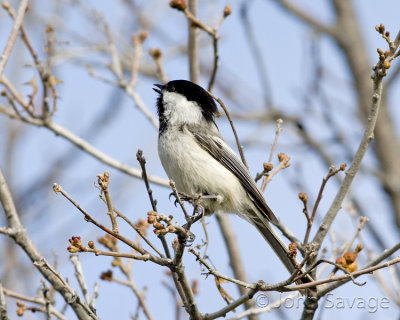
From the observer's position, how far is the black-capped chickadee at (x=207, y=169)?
3.76m

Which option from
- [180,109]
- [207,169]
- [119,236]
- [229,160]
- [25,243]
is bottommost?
[119,236]

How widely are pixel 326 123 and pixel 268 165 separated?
9.69 ft

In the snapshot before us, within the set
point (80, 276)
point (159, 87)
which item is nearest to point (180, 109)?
point (159, 87)

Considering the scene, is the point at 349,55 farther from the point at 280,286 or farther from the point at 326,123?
the point at 280,286

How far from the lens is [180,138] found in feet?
12.8

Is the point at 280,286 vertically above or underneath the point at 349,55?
underneath

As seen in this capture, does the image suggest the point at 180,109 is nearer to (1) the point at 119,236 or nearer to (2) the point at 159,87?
(2) the point at 159,87

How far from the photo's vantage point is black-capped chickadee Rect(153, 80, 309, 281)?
12.3 ft

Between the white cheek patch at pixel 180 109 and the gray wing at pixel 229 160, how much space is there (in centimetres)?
11

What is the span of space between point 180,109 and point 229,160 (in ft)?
1.80

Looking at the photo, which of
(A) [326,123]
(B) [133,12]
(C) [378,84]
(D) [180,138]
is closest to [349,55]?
(A) [326,123]

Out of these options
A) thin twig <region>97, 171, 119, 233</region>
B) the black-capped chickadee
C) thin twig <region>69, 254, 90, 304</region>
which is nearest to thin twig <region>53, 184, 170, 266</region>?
thin twig <region>97, 171, 119, 233</region>

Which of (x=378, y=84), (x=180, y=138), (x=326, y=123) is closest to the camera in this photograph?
(x=378, y=84)

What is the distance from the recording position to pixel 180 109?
13.7ft
